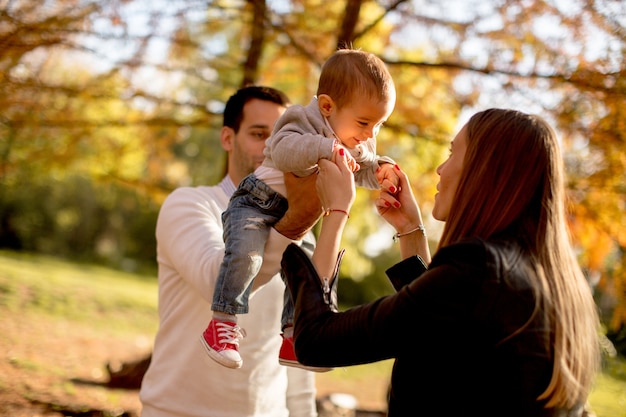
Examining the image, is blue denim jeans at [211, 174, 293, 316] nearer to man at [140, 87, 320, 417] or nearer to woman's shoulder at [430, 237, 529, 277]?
man at [140, 87, 320, 417]

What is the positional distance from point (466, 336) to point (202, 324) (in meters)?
1.33

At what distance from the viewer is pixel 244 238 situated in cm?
234

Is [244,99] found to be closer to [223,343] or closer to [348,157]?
[348,157]

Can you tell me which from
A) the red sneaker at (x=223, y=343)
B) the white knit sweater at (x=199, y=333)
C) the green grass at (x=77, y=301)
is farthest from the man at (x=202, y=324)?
the green grass at (x=77, y=301)

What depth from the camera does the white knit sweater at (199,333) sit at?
260cm

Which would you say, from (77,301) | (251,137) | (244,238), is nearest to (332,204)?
(244,238)

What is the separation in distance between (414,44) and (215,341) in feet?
16.8

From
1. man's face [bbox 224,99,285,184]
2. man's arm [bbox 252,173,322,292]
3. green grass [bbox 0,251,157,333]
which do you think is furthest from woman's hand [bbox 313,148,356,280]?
green grass [bbox 0,251,157,333]

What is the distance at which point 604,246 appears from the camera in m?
5.21

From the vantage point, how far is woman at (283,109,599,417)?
162 cm

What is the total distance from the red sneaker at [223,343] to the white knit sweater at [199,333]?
168 millimetres

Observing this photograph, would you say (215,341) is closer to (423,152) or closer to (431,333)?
(431,333)

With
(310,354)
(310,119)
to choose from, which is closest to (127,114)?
(310,119)

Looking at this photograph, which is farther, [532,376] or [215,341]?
[215,341]
